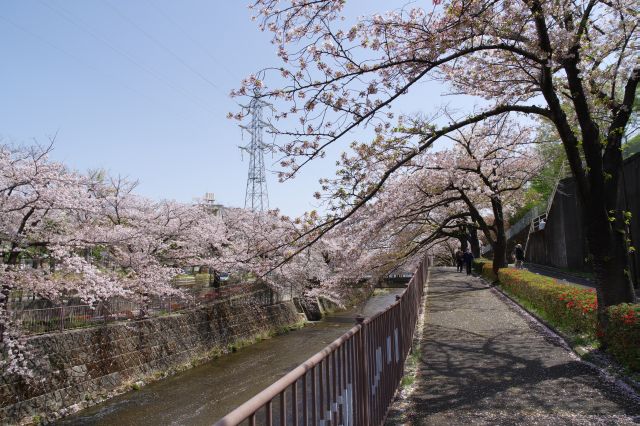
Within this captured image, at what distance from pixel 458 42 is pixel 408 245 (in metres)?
14.7

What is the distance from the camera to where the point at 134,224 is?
61.5ft

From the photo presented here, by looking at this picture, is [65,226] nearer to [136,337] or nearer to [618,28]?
[136,337]

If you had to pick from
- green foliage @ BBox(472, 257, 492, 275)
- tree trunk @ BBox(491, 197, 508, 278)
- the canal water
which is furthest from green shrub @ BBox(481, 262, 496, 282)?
the canal water

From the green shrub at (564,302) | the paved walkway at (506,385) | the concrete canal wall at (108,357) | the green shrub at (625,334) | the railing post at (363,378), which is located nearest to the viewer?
the railing post at (363,378)

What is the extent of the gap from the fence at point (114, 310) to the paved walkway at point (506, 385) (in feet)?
31.9

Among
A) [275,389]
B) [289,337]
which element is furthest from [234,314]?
[275,389]

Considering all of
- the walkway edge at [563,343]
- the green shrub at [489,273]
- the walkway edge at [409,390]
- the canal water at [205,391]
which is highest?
the green shrub at [489,273]

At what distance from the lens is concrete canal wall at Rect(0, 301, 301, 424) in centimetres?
1148

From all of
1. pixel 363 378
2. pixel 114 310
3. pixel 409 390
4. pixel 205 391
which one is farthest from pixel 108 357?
pixel 363 378

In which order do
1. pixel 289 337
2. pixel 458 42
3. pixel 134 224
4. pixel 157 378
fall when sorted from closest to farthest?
pixel 458 42 → pixel 157 378 → pixel 134 224 → pixel 289 337

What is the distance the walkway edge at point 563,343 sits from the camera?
5723 millimetres

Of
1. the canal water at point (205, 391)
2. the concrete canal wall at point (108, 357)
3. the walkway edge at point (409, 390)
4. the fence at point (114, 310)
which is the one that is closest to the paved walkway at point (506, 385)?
the walkway edge at point (409, 390)

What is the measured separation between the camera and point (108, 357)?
14.4m

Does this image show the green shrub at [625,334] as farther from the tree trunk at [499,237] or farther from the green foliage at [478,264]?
the green foliage at [478,264]
